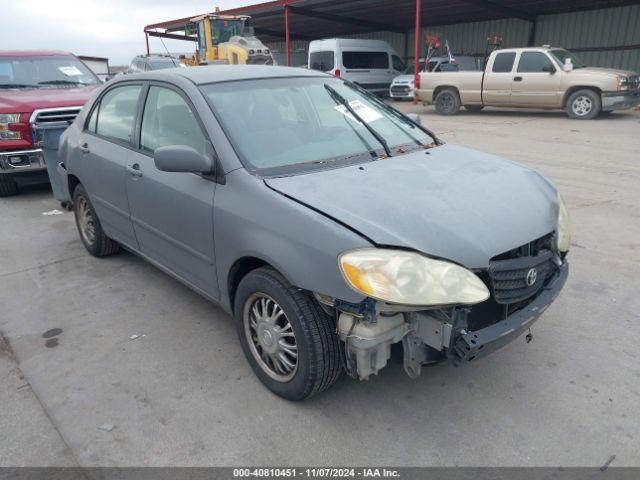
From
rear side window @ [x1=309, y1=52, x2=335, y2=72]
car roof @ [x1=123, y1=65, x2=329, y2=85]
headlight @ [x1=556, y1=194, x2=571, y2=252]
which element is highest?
rear side window @ [x1=309, y1=52, x2=335, y2=72]

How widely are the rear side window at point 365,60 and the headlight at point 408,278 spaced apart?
17219 millimetres

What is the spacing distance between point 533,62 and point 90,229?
1238 cm

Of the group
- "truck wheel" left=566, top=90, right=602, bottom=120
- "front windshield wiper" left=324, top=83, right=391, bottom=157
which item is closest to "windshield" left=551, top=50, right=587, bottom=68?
"truck wheel" left=566, top=90, right=602, bottom=120

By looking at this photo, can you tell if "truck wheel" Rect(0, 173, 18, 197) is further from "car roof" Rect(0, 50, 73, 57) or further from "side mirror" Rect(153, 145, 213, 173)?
"side mirror" Rect(153, 145, 213, 173)

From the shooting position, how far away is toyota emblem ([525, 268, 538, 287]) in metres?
2.40

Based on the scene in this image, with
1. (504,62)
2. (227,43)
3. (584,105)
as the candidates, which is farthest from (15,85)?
(584,105)

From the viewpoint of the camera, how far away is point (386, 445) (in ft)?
7.68

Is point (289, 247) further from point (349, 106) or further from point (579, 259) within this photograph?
point (579, 259)

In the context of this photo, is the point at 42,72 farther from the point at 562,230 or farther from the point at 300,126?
the point at 562,230

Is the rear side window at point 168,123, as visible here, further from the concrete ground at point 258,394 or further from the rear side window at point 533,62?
the rear side window at point 533,62

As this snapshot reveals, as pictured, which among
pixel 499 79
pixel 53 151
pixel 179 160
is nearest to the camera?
pixel 179 160

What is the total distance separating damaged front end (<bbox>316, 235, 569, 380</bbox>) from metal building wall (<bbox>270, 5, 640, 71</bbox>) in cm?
2086

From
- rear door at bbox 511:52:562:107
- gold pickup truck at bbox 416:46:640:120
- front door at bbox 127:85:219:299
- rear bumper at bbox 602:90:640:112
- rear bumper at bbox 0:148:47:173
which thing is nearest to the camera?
front door at bbox 127:85:219:299

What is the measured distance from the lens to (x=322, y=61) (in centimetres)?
1852
